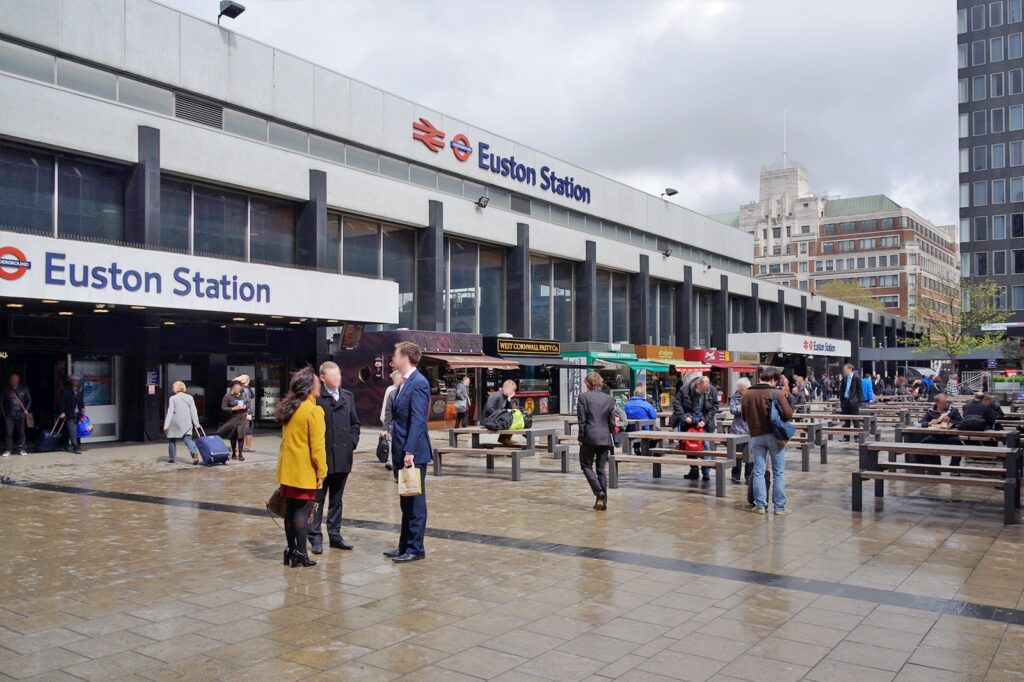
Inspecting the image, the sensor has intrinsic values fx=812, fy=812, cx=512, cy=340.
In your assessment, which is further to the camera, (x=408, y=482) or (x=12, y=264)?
(x=12, y=264)

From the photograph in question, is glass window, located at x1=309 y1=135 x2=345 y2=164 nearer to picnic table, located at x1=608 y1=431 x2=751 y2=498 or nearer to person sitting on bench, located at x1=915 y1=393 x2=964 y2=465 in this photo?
picnic table, located at x1=608 y1=431 x2=751 y2=498

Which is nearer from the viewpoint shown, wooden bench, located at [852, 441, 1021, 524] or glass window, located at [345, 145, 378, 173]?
wooden bench, located at [852, 441, 1021, 524]

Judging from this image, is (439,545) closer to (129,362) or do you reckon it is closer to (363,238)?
(129,362)

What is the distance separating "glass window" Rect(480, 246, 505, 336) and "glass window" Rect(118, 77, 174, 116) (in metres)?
13.8

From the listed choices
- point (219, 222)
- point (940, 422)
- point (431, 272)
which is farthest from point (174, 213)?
point (940, 422)

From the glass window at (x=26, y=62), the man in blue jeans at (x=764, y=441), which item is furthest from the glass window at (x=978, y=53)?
the man in blue jeans at (x=764, y=441)

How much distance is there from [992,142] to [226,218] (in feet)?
225

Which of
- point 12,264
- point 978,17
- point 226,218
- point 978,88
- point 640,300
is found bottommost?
point 12,264

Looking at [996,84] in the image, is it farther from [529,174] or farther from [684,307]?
[529,174]

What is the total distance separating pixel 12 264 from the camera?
15.1 m

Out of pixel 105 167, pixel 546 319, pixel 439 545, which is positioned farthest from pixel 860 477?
pixel 546 319

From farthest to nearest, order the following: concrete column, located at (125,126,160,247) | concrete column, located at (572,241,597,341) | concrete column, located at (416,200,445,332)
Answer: concrete column, located at (572,241,597,341) < concrete column, located at (416,200,445,332) < concrete column, located at (125,126,160,247)

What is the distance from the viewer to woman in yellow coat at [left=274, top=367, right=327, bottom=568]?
7102mm

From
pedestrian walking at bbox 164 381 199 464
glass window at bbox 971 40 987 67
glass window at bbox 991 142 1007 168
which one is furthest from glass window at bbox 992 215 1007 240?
pedestrian walking at bbox 164 381 199 464
